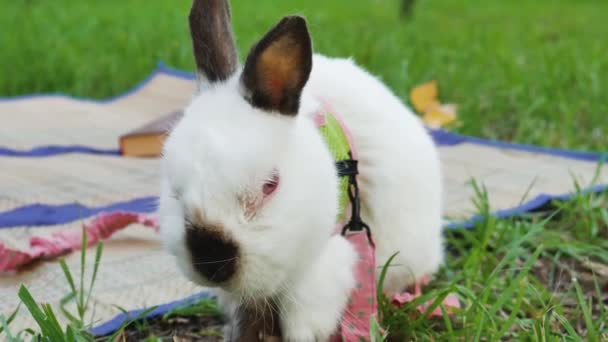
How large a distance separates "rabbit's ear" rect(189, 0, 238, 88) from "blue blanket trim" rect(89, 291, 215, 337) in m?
0.57

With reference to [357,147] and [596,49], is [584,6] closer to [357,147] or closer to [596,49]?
[596,49]

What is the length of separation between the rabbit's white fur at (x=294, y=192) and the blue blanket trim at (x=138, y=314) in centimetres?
37

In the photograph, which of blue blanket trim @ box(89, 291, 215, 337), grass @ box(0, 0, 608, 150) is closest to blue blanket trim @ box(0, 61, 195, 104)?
grass @ box(0, 0, 608, 150)

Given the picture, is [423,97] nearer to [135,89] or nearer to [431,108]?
[431,108]

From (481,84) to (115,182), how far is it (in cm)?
205

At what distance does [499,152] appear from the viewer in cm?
324

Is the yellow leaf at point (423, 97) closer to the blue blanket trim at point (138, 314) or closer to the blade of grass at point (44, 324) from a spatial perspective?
the blue blanket trim at point (138, 314)

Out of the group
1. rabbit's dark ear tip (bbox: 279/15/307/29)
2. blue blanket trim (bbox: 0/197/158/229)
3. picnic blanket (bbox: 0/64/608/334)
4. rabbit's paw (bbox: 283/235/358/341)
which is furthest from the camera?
blue blanket trim (bbox: 0/197/158/229)

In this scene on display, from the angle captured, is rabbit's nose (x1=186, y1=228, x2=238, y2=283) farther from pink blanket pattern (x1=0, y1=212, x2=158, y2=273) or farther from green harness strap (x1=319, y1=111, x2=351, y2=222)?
pink blanket pattern (x1=0, y1=212, x2=158, y2=273)

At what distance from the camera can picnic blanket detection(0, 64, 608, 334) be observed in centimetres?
199

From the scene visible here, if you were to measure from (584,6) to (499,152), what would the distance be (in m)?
7.55

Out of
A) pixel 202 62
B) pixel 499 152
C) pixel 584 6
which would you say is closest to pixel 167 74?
pixel 499 152

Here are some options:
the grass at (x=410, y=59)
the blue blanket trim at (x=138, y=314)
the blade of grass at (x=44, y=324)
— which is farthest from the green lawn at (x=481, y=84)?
the blade of grass at (x=44, y=324)

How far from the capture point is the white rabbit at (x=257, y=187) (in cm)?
122
